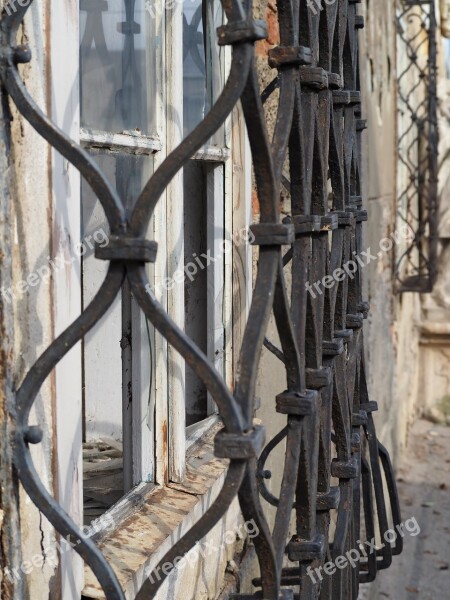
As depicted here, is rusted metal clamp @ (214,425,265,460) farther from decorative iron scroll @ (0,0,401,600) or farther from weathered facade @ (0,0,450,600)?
weathered facade @ (0,0,450,600)

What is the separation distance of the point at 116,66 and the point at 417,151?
552 cm

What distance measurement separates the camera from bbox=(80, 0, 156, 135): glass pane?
66.4 inches

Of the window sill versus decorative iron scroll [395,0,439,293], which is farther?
decorative iron scroll [395,0,439,293]

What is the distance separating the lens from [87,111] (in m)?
1.69

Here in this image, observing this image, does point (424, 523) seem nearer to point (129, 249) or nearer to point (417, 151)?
point (417, 151)

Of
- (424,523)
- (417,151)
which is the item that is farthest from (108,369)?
(417,151)

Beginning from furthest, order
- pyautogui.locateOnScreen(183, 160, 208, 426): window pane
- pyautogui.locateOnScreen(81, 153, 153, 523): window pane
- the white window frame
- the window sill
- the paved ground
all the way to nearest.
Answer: the paved ground
pyautogui.locateOnScreen(183, 160, 208, 426): window pane
pyautogui.locateOnScreen(81, 153, 153, 523): window pane
the window sill
the white window frame

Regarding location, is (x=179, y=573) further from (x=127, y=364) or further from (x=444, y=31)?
(x=444, y=31)

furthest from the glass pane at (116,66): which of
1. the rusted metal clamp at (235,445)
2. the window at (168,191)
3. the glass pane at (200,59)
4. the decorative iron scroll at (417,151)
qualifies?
the decorative iron scroll at (417,151)

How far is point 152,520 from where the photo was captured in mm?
1718

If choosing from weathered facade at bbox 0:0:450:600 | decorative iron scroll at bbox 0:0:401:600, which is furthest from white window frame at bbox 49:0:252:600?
decorative iron scroll at bbox 0:0:401:600

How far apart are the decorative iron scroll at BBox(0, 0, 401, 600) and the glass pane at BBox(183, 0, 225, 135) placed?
0.25m

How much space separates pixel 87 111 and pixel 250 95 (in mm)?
640

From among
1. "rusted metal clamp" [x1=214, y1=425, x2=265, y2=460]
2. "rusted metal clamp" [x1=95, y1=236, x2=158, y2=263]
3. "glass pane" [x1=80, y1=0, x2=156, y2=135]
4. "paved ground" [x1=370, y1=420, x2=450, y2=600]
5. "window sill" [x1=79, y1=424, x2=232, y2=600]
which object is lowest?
"paved ground" [x1=370, y1=420, x2=450, y2=600]
